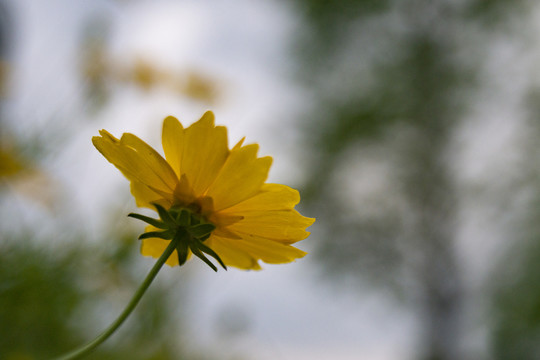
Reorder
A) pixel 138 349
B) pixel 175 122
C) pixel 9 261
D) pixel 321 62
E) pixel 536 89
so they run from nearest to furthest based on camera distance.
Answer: pixel 175 122, pixel 9 261, pixel 138 349, pixel 536 89, pixel 321 62

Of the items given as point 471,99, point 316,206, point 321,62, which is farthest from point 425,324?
point 321,62

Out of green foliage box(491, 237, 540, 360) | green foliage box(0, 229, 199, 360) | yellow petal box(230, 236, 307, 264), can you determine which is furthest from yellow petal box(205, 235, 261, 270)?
green foliage box(491, 237, 540, 360)

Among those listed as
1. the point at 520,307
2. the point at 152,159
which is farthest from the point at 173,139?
the point at 520,307

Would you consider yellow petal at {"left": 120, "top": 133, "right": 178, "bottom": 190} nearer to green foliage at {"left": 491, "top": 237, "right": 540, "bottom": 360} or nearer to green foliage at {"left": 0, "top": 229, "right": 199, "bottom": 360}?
green foliage at {"left": 0, "top": 229, "right": 199, "bottom": 360}

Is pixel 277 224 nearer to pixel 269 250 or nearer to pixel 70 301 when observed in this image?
pixel 269 250

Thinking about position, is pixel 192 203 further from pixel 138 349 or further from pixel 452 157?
pixel 452 157

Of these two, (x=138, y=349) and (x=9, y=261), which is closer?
(x=9, y=261)

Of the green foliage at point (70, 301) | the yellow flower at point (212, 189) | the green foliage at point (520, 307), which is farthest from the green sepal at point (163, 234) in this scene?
the green foliage at point (520, 307)
